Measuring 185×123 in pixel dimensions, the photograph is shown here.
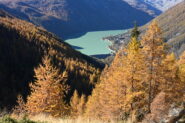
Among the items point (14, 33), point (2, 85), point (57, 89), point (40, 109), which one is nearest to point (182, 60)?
point (57, 89)

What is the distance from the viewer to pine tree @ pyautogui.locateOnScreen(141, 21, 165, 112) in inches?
975

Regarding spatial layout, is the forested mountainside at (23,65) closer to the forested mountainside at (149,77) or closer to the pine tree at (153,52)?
the forested mountainside at (149,77)

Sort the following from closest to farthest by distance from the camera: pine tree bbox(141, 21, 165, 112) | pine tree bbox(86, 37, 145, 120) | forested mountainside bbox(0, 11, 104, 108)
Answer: pine tree bbox(141, 21, 165, 112)
pine tree bbox(86, 37, 145, 120)
forested mountainside bbox(0, 11, 104, 108)

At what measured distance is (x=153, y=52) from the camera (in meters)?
24.8

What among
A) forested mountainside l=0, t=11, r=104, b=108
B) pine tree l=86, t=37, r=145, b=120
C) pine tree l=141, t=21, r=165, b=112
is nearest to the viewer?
pine tree l=141, t=21, r=165, b=112

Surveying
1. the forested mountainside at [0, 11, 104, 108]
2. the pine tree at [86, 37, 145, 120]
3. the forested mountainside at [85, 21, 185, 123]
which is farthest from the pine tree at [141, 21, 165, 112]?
the forested mountainside at [0, 11, 104, 108]

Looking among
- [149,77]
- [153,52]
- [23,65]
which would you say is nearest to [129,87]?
[149,77]

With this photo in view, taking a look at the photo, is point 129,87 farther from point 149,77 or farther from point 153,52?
point 153,52

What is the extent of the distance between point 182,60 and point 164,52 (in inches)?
664

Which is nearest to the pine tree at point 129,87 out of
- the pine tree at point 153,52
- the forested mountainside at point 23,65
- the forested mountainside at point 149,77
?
the forested mountainside at point 149,77

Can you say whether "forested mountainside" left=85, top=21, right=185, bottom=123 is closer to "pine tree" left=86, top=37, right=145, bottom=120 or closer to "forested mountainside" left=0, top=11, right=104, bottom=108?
"pine tree" left=86, top=37, right=145, bottom=120

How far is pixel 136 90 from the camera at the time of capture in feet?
92.2

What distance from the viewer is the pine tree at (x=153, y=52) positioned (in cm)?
2477

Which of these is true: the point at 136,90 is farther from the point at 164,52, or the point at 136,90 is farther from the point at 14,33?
the point at 14,33
